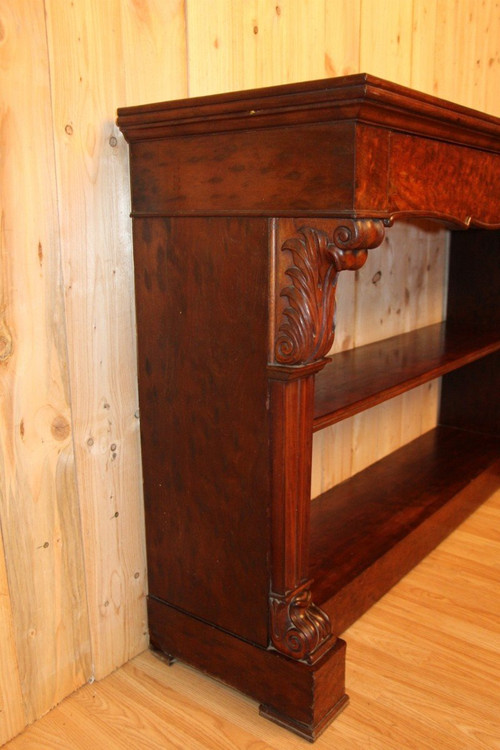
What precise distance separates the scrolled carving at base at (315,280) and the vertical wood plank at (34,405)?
46 centimetres

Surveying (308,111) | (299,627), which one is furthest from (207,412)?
(308,111)

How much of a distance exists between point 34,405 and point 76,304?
220 mm

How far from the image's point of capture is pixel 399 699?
1.51 metres

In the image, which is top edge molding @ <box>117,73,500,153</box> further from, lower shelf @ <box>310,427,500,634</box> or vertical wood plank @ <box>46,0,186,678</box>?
lower shelf @ <box>310,427,500,634</box>

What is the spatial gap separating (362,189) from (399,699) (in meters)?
1.08

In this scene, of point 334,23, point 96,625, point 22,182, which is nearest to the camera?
point 22,182

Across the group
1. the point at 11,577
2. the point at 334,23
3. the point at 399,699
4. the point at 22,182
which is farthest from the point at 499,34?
the point at 11,577

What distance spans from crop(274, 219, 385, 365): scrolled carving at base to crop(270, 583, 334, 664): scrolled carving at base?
49 centimetres

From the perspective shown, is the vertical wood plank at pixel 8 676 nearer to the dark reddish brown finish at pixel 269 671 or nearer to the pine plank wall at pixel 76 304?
the pine plank wall at pixel 76 304

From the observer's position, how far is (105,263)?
147 cm

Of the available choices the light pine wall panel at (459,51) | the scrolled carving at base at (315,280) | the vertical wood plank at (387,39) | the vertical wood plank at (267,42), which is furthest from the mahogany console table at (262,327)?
the light pine wall panel at (459,51)

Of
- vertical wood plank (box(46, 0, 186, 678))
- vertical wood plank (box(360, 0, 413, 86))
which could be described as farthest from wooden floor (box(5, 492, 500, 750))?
vertical wood plank (box(360, 0, 413, 86))

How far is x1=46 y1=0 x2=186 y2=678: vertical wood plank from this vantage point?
1358mm

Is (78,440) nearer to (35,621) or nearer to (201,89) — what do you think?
(35,621)
